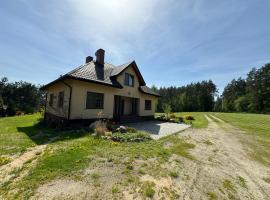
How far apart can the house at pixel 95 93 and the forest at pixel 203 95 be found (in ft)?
108

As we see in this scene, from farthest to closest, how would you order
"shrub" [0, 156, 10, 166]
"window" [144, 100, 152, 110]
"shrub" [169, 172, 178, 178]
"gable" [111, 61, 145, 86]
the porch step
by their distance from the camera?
"window" [144, 100, 152, 110]
the porch step
"gable" [111, 61, 145, 86]
"shrub" [0, 156, 10, 166]
"shrub" [169, 172, 178, 178]

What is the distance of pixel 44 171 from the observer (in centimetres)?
415

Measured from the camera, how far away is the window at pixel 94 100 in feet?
39.2

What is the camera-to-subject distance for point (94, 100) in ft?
40.8

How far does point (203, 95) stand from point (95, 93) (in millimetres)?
57811

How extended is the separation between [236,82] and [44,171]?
8537 cm

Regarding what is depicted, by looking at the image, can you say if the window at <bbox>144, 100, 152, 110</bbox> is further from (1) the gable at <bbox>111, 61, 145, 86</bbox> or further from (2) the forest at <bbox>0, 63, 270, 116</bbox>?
(2) the forest at <bbox>0, 63, 270, 116</bbox>

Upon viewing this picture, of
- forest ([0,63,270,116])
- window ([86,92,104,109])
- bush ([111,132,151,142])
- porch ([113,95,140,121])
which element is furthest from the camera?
forest ([0,63,270,116])

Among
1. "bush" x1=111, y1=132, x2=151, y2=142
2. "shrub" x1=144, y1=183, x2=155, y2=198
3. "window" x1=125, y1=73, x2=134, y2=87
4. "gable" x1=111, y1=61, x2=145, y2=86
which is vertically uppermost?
"gable" x1=111, y1=61, x2=145, y2=86

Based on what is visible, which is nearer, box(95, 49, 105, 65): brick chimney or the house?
the house

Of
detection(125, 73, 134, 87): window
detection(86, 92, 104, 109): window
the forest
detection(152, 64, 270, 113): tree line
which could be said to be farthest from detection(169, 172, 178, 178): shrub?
detection(152, 64, 270, 113): tree line

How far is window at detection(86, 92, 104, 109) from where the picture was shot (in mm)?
11953

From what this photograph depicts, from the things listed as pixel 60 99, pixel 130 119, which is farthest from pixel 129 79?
pixel 60 99

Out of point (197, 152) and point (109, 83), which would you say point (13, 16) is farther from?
point (197, 152)
